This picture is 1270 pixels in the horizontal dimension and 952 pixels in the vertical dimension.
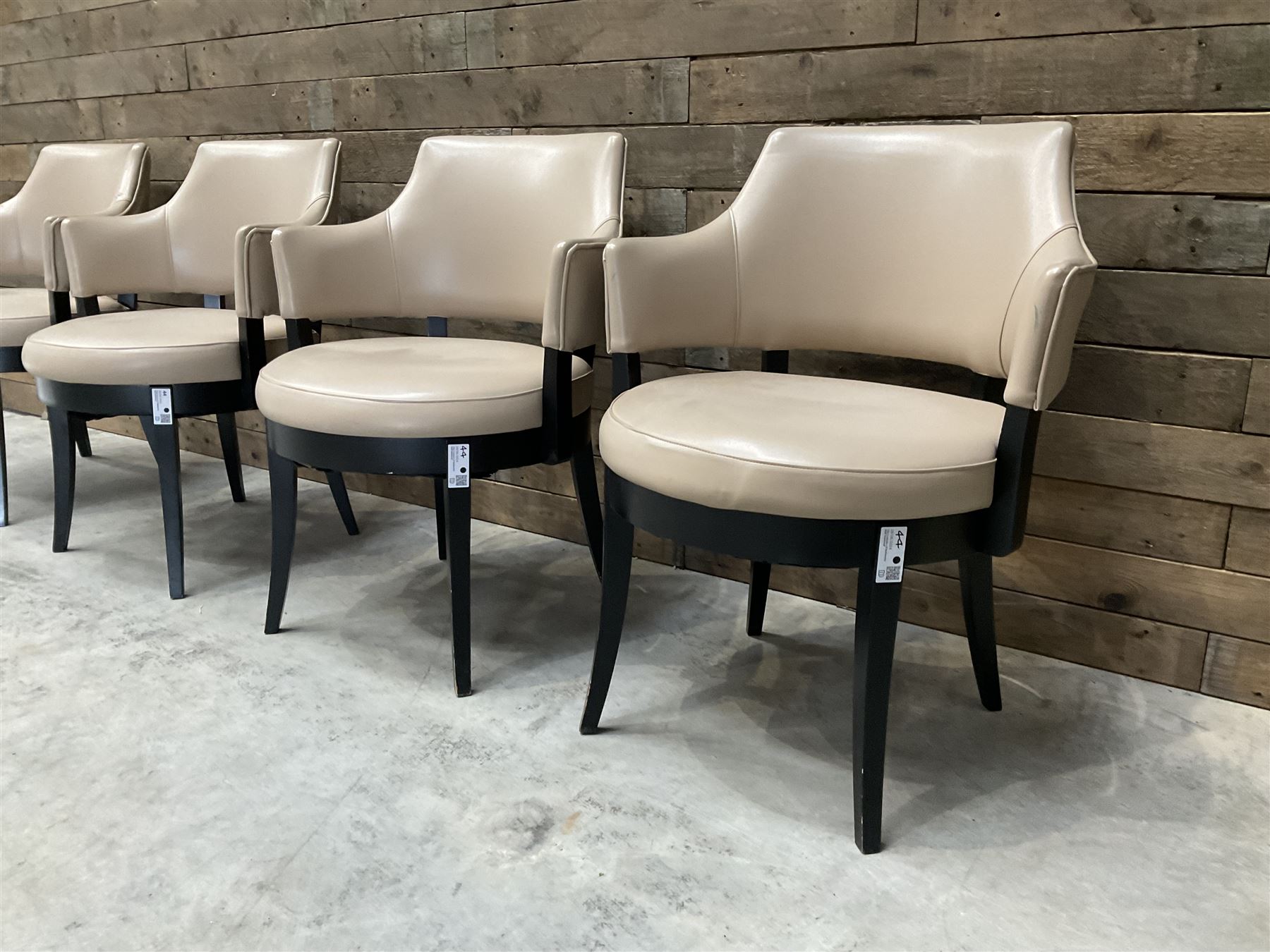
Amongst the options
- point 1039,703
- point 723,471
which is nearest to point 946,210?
point 723,471

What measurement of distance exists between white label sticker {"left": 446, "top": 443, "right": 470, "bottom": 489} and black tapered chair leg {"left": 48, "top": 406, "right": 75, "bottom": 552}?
3.52ft

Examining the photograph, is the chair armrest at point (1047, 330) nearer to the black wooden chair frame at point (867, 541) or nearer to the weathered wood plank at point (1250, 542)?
the black wooden chair frame at point (867, 541)

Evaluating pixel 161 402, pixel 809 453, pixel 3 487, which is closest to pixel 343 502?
pixel 161 402

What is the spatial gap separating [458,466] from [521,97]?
1050mm

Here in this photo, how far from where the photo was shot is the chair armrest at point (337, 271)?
188 cm

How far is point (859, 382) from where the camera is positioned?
1588 mm

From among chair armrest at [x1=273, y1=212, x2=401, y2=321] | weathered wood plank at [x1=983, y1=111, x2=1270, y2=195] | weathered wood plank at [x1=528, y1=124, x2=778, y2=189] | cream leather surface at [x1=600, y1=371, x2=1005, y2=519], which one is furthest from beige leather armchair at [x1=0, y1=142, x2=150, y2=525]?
weathered wood plank at [x1=983, y1=111, x2=1270, y2=195]

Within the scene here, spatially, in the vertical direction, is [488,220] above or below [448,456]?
above

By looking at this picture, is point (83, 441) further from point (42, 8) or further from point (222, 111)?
point (42, 8)

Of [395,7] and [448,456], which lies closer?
[448,456]

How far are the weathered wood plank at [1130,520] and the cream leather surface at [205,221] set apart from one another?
65.2 inches

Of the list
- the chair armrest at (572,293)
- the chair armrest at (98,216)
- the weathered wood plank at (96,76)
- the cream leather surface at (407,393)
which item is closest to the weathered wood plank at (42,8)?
the weathered wood plank at (96,76)

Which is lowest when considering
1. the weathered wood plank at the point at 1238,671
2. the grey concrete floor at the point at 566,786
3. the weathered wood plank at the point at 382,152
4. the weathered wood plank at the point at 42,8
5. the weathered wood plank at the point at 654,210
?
the grey concrete floor at the point at 566,786

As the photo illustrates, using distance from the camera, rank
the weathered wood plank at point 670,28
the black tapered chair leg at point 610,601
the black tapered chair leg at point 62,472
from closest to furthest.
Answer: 1. the black tapered chair leg at point 610,601
2. the weathered wood plank at point 670,28
3. the black tapered chair leg at point 62,472
